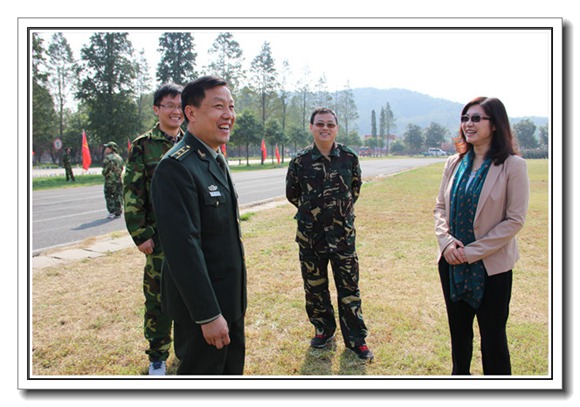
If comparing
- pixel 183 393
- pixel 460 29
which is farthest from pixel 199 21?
pixel 183 393

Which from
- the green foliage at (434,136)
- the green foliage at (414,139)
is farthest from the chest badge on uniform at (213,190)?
the green foliage at (414,139)

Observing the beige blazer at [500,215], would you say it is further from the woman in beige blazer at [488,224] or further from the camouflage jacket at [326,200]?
the camouflage jacket at [326,200]

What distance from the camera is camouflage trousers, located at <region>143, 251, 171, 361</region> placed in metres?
2.95

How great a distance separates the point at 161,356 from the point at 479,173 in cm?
261

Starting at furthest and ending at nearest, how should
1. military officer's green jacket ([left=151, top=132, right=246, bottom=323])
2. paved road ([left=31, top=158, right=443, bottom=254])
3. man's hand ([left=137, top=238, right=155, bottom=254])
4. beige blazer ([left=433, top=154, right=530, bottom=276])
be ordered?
paved road ([left=31, top=158, right=443, bottom=254])
man's hand ([left=137, top=238, right=155, bottom=254])
beige blazer ([left=433, top=154, right=530, bottom=276])
military officer's green jacket ([left=151, top=132, right=246, bottom=323])

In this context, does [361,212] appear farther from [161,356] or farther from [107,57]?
[107,57]

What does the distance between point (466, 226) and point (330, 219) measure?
1.03 metres

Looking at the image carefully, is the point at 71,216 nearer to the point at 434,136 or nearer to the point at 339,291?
the point at 339,291

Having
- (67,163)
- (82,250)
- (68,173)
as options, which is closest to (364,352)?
(82,250)

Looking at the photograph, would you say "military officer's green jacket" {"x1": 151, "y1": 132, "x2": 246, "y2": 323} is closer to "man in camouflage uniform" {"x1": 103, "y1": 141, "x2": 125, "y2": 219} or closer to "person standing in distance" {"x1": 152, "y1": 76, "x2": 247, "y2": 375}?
"person standing in distance" {"x1": 152, "y1": 76, "x2": 247, "y2": 375}

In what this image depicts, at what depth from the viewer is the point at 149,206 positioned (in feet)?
9.75

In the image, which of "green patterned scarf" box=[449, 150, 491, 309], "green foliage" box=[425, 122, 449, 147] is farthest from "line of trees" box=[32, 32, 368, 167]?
"green foliage" box=[425, 122, 449, 147]

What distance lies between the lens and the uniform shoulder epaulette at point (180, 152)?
1.76 meters

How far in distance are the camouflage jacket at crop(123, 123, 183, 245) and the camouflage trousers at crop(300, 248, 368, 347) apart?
129 cm
